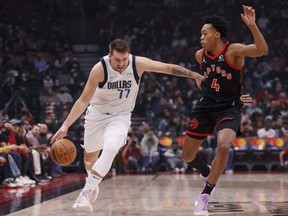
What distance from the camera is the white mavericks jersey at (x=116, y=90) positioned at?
6852 mm

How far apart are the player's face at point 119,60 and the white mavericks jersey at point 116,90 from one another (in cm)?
4

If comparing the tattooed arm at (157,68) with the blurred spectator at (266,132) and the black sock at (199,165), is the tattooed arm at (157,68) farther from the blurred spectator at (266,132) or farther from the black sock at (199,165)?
the blurred spectator at (266,132)

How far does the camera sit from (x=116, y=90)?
687 centimetres

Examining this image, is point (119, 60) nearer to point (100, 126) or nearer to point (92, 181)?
point (100, 126)

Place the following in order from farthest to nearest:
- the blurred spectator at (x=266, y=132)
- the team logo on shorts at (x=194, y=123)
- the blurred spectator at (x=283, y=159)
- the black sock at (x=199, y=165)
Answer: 1. the blurred spectator at (x=266, y=132)
2. the blurred spectator at (x=283, y=159)
3. the black sock at (x=199, y=165)
4. the team logo on shorts at (x=194, y=123)

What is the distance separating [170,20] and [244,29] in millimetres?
2654

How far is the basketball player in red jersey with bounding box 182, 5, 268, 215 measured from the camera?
6.72 m

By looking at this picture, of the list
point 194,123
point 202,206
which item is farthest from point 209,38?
point 202,206

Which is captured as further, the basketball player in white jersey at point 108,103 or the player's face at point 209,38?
the player's face at point 209,38

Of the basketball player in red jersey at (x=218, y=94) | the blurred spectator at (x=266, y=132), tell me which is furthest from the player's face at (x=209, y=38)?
the blurred spectator at (x=266, y=132)

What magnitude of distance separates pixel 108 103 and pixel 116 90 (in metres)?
0.20

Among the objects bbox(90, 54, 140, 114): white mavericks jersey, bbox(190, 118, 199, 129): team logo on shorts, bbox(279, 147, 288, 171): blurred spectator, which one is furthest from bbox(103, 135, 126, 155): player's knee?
bbox(279, 147, 288, 171): blurred spectator

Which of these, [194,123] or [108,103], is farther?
[194,123]

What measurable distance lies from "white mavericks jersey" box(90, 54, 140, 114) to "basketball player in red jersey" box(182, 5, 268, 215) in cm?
73
